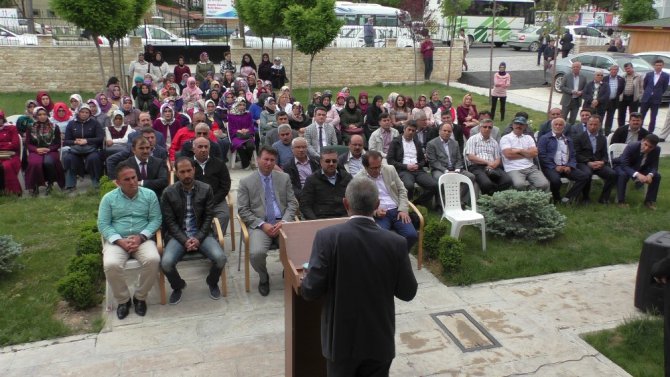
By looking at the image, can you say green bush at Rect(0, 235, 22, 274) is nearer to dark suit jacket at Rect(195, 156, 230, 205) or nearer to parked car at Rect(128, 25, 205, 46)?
dark suit jacket at Rect(195, 156, 230, 205)

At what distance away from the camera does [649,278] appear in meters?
5.39

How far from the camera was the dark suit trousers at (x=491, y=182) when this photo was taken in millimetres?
8185

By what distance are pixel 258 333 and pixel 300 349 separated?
1.28 meters

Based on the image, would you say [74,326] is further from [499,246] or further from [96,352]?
[499,246]

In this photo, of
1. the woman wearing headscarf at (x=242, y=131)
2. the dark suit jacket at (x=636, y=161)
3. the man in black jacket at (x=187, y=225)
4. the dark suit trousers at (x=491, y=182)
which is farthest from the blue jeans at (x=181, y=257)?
the dark suit jacket at (x=636, y=161)

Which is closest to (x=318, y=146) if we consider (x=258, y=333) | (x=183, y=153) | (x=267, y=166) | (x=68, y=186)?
(x=183, y=153)

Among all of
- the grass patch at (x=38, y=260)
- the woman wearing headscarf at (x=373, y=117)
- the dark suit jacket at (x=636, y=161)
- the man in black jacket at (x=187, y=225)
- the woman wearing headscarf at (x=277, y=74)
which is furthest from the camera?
the woman wearing headscarf at (x=277, y=74)

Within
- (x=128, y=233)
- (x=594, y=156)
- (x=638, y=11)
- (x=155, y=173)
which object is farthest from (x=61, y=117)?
(x=638, y=11)

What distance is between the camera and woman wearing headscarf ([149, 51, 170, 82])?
16.0 metres

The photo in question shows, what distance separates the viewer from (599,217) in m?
Result: 8.25

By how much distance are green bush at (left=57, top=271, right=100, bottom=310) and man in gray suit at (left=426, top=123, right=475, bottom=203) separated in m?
4.88

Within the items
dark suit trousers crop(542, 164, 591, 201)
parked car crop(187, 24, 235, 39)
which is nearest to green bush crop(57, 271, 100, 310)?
dark suit trousers crop(542, 164, 591, 201)

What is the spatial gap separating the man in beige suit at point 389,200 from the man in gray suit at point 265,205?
887 millimetres

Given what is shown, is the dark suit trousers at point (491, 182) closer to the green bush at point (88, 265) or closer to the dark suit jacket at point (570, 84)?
the green bush at point (88, 265)
